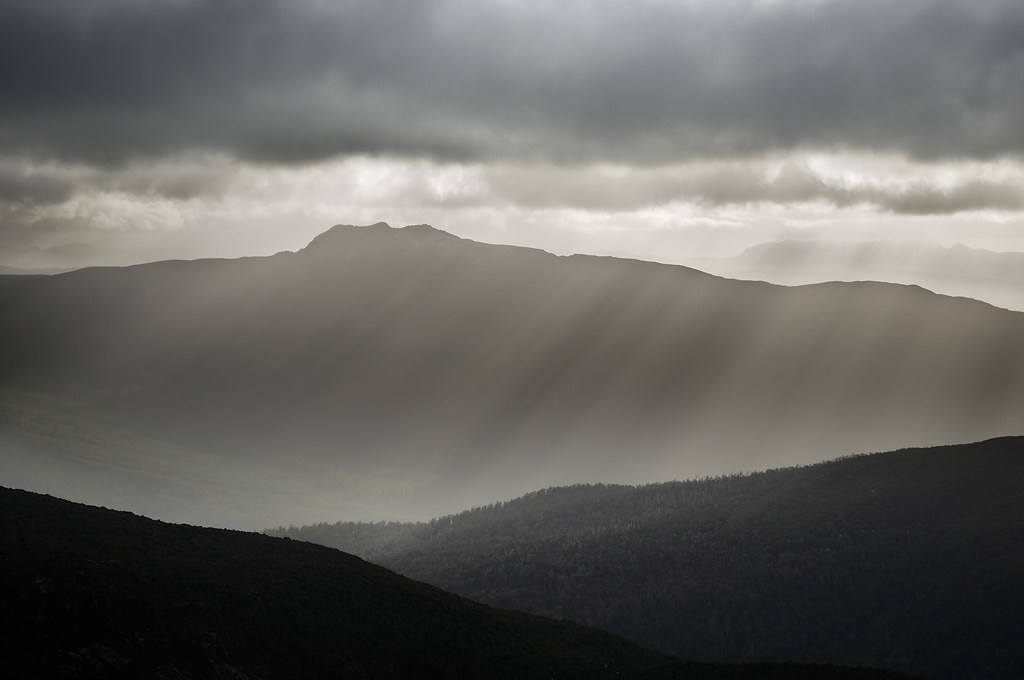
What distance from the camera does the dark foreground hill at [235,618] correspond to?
1646 inches

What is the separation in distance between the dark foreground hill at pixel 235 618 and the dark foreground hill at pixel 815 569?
81.0 feet

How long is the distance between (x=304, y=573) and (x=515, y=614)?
22247mm

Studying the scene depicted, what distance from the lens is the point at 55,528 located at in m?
59.2

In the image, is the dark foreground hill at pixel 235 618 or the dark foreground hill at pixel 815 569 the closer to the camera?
the dark foreground hill at pixel 235 618

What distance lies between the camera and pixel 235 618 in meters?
49.2

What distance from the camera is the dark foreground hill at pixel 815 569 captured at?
85.1 metres

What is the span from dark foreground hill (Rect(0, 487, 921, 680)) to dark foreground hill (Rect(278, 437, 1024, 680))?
81.0ft

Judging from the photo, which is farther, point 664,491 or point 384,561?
point 664,491

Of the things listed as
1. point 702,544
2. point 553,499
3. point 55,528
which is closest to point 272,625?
point 55,528

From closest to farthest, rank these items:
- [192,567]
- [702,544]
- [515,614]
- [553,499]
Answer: [192,567] → [515,614] → [702,544] → [553,499]

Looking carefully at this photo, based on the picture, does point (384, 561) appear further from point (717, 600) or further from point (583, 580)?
point (717, 600)

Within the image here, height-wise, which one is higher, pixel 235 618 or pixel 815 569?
pixel 815 569

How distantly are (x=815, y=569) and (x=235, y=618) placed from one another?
77.4 meters

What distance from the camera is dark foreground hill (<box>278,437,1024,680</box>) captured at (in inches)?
3349
